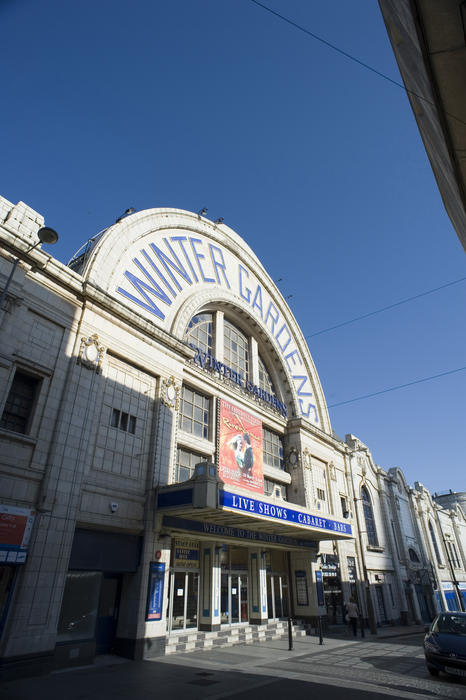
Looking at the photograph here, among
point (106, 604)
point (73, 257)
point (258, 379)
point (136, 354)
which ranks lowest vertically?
point (106, 604)

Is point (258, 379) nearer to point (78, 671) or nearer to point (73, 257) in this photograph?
point (73, 257)

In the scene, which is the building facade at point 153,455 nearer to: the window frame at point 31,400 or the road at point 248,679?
the window frame at point 31,400

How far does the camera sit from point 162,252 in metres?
21.2

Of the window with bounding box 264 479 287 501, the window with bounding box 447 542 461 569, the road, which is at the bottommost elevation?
the road

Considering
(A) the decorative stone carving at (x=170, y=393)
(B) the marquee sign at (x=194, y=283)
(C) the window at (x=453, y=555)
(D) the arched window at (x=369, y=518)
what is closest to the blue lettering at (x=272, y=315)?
(B) the marquee sign at (x=194, y=283)

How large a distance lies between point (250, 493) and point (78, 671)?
7975 mm

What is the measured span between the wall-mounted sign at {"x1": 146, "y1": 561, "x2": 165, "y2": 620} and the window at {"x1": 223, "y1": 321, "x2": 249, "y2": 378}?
41.3 feet

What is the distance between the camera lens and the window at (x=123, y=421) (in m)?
15.8

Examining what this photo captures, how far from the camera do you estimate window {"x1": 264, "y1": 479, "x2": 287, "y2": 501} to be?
24.9 meters

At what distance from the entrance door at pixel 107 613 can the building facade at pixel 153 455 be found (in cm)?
6

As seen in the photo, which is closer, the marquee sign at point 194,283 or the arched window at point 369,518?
the marquee sign at point 194,283

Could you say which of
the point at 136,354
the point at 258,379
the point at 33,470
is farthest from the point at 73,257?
the point at 258,379

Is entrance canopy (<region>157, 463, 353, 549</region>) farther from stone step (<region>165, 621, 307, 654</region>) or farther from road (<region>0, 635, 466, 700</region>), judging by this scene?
road (<region>0, 635, 466, 700</region>)

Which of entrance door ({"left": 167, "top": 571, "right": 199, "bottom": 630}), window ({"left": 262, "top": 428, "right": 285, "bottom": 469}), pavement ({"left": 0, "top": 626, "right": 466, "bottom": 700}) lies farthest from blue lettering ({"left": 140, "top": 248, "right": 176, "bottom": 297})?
pavement ({"left": 0, "top": 626, "right": 466, "bottom": 700})
